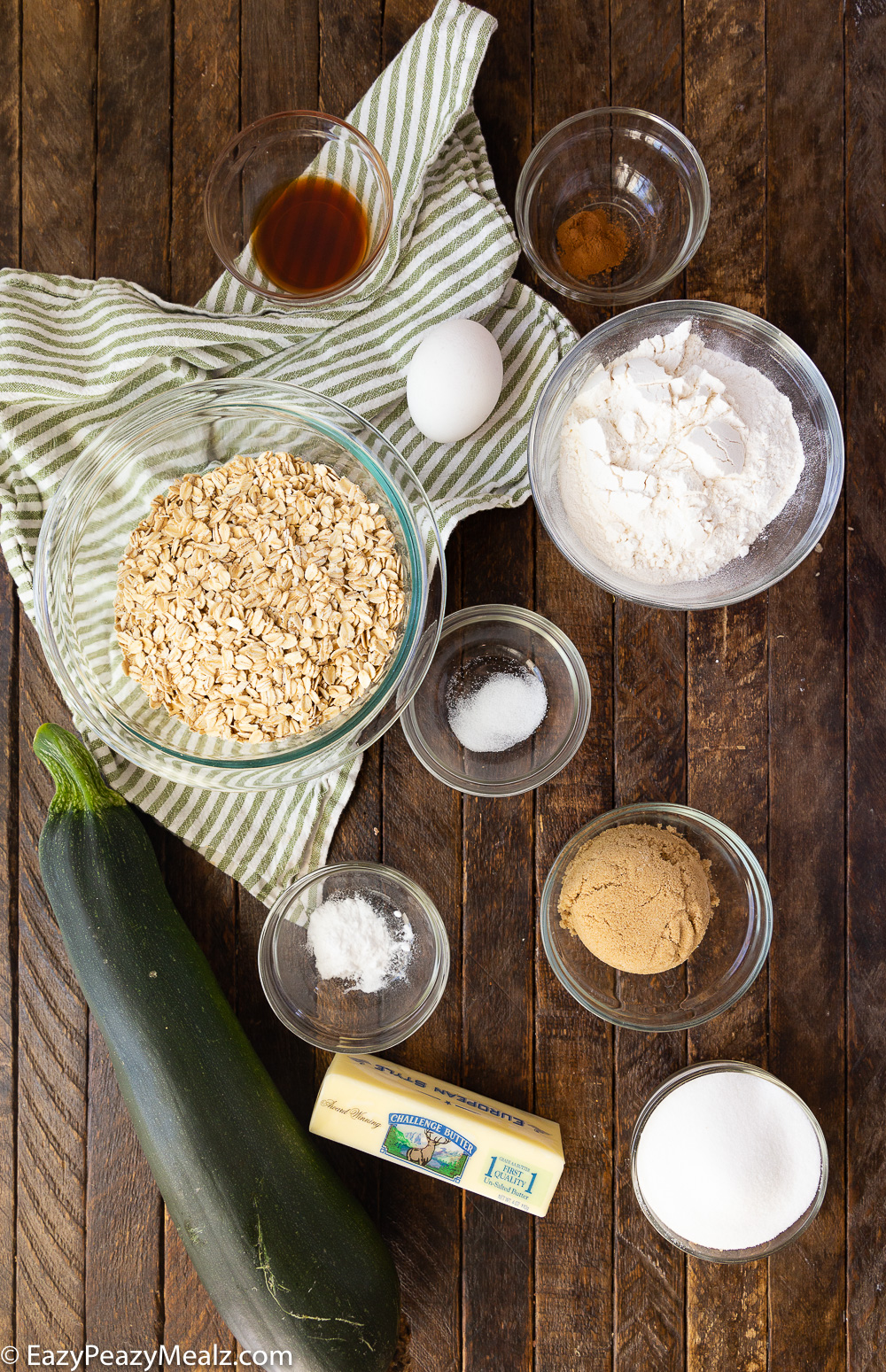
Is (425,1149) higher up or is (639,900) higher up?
(639,900)

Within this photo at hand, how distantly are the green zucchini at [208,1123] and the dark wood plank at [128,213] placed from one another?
0.43 feet

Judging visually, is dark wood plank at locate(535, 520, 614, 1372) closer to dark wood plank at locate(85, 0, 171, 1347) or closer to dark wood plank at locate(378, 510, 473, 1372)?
dark wood plank at locate(378, 510, 473, 1372)

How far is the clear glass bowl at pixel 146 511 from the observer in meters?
0.97

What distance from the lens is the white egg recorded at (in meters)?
1.01

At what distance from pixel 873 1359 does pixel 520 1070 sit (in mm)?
606

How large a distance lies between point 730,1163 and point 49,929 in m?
0.93

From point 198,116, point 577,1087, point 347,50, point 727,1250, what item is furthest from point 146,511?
point 727,1250

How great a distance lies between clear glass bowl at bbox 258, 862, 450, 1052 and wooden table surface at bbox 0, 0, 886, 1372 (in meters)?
0.03

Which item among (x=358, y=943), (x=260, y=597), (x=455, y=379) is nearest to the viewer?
(x=260, y=597)

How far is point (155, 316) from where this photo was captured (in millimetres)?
1071

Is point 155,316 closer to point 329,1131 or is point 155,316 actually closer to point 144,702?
point 144,702

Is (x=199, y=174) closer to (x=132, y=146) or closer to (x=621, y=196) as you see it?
(x=132, y=146)

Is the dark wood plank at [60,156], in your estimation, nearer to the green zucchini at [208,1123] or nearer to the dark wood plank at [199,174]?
the dark wood plank at [199,174]

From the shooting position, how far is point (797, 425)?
41.1 inches
